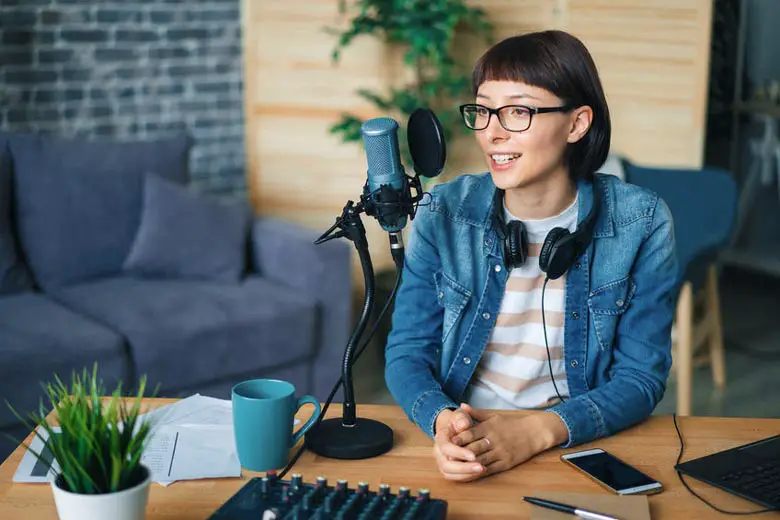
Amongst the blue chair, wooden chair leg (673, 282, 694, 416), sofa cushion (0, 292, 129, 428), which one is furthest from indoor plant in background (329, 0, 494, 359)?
sofa cushion (0, 292, 129, 428)

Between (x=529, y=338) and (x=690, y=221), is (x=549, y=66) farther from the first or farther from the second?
(x=690, y=221)

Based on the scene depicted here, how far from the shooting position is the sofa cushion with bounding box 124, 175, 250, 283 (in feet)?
10.5

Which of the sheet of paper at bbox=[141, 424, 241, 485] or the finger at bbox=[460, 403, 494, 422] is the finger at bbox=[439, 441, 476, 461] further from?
the sheet of paper at bbox=[141, 424, 241, 485]

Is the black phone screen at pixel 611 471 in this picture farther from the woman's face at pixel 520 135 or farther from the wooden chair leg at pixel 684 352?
the wooden chair leg at pixel 684 352

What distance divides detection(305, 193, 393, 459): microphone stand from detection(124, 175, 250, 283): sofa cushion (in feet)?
6.18

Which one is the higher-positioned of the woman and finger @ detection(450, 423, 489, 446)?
the woman

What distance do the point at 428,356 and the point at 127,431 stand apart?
706 mm

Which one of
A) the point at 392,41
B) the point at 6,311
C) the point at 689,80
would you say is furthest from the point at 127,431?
the point at 689,80

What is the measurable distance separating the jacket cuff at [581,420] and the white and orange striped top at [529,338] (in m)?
0.22

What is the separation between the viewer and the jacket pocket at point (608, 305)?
5.26 feet

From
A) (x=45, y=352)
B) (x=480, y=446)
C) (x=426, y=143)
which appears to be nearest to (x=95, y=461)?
(x=480, y=446)

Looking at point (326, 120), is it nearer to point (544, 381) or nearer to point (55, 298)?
point (55, 298)

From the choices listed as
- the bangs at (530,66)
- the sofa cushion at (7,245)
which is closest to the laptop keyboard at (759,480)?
the bangs at (530,66)

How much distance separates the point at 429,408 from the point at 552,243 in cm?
33
